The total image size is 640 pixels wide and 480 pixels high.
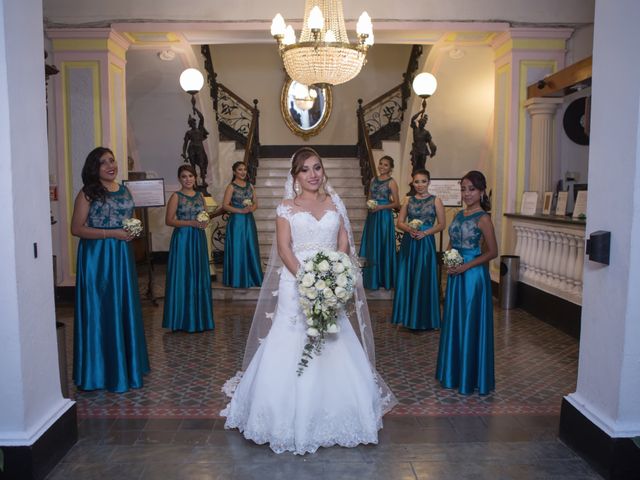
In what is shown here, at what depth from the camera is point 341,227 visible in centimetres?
391

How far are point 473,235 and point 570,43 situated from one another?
4922 mm

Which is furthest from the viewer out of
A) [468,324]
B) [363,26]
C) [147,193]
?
[147,193]

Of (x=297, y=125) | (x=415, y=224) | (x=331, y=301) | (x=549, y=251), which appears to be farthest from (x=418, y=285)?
(x=297, y=125)

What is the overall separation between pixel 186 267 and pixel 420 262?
260cm

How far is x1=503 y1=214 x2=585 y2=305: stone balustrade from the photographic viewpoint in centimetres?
648

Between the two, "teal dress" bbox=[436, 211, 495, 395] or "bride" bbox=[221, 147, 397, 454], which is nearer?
"bride" bbox=[221, 147, 397, 454]

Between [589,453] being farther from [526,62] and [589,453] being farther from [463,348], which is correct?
[526,62]

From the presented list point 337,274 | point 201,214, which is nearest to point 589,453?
point 337,274

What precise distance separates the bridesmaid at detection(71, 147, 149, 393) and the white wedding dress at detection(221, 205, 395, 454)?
1.40 metres

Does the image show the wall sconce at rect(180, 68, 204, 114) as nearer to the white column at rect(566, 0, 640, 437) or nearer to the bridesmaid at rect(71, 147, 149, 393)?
the bridesmaid at rect(71, 147, 149, 393)

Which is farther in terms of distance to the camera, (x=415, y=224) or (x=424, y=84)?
(x=424, y=84)

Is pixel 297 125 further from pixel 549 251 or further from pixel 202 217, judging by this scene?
pixel 549 251

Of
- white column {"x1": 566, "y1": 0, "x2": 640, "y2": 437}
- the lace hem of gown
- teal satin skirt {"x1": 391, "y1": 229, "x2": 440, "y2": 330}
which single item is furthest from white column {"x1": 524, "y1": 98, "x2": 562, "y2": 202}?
the lace hem of gown

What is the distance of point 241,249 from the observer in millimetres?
8320
